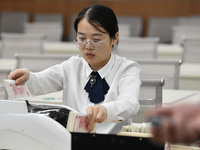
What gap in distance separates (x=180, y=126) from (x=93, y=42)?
3.70ft

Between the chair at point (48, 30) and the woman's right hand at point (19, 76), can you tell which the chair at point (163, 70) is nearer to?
the woman's right hand at point (19, 76)

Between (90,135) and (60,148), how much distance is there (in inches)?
5.6

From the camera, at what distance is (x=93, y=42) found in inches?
58.8

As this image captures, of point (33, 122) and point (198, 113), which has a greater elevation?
point (198, 113)

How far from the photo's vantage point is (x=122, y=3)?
8.12m

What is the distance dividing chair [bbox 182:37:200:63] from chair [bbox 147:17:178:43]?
3.09 m

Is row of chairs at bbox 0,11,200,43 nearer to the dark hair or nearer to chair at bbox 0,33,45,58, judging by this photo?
chair at bbox 0,33,45,58

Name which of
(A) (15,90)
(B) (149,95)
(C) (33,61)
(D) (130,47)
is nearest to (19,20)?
(D) (130,47)

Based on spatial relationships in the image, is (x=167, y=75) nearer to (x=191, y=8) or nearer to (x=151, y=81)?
(x=151, y=81)

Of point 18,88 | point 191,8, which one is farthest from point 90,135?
point 191,8

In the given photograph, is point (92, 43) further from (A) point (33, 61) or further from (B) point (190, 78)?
(B) point (190, 78)

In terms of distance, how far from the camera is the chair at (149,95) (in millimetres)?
2008

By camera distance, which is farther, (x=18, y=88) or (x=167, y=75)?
(x=167, y=75)

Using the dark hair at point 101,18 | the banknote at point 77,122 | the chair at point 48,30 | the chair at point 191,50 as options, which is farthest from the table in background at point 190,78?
the chair at point 48,30
